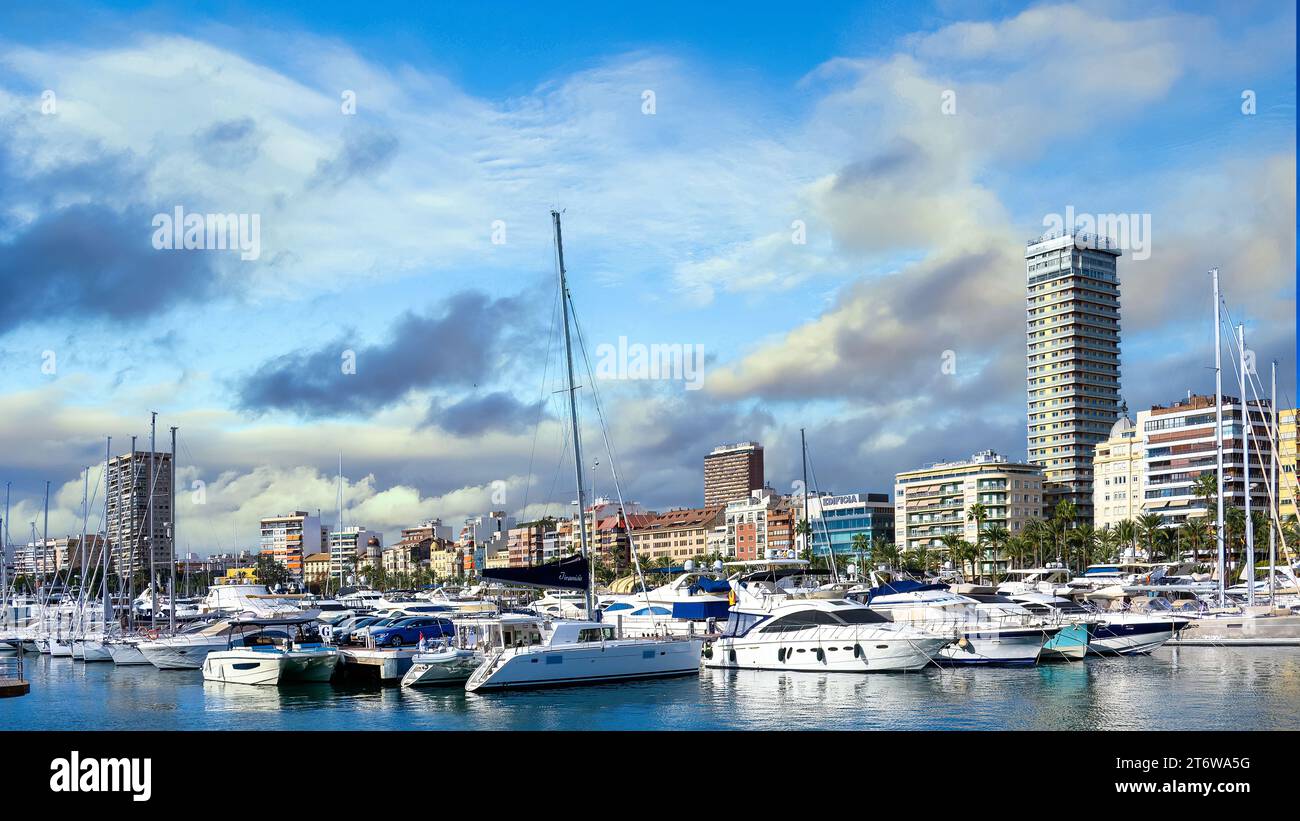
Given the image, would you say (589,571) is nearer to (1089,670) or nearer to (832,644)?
(832,644)

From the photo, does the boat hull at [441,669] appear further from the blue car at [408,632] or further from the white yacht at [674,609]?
the white yacht at [674,609]

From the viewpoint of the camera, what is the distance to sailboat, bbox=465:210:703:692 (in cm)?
3962

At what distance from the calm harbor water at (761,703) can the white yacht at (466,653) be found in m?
0.83

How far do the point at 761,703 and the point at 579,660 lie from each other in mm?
7228

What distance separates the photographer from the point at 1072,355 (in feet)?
572

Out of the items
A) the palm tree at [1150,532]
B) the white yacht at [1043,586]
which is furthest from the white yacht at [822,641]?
the palm tree at [1150,532]

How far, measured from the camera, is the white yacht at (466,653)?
41.2 metres

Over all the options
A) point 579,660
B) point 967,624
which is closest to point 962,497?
point 967,624
